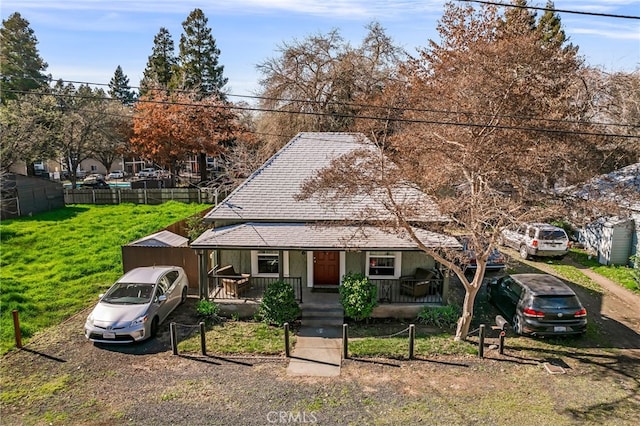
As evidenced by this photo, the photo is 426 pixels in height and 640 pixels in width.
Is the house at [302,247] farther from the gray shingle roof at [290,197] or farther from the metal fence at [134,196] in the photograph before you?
the metal fence at [134,196]

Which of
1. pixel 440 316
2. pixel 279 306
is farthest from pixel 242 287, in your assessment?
pixel 440 316

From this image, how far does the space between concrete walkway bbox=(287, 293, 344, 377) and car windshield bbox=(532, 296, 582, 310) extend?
18.3 ft

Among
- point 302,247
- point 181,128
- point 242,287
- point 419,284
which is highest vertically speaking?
point 181,128

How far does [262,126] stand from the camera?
33312 millimetres

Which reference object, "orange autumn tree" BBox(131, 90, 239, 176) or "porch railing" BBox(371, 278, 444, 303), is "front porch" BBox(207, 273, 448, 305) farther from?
"orange autumn tree" BBox(131, 90, 239, 176)

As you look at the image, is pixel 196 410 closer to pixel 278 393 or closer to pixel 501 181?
pixel 278 393

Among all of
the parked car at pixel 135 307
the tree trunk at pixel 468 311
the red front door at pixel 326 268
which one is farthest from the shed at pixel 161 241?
the tree trunk at pixel 468 311

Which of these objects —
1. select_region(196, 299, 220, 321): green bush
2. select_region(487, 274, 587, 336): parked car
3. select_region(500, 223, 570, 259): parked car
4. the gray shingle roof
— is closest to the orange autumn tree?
the gray shingle roof

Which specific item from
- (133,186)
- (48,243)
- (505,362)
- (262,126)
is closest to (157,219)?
(48,243)

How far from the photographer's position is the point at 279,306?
40.8ft

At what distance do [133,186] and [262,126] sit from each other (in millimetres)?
14879

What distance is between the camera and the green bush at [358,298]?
40.9ft

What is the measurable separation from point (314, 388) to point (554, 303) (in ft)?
23.3

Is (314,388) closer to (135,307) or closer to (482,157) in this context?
(135,307)
